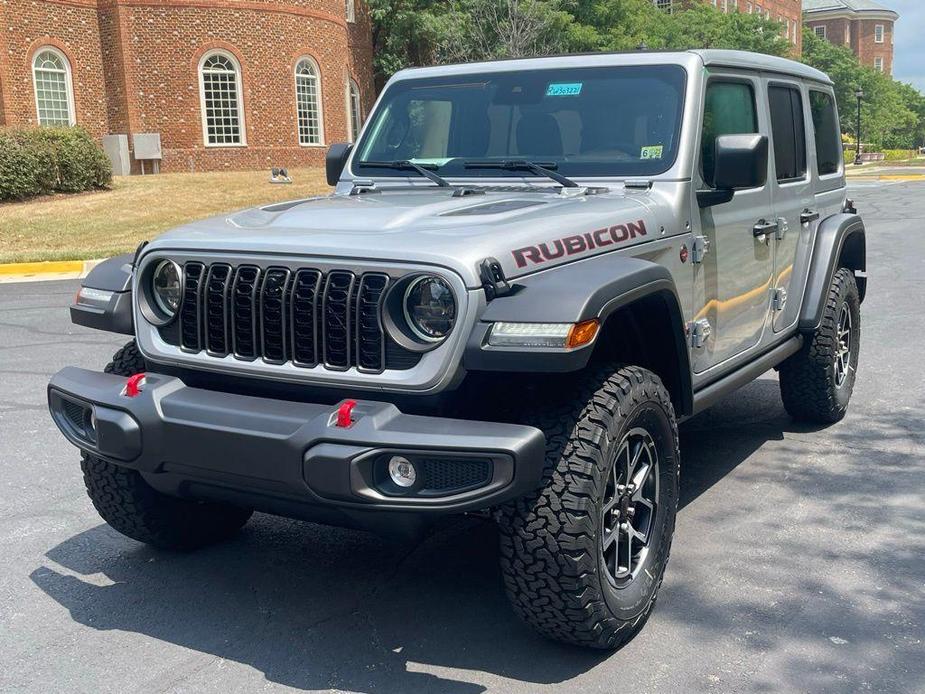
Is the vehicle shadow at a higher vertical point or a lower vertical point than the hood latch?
lower

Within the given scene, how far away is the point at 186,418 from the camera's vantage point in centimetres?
328

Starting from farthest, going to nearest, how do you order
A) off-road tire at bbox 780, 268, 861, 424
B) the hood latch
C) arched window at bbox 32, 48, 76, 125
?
1. arched window at bbox 32, 48, 76, 125
2. off-road tire at bbox 780, 268, 861, 424
3. the hood latch

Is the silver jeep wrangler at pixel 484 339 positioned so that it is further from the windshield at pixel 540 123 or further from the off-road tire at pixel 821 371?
the off-road tire at pixel 821 371

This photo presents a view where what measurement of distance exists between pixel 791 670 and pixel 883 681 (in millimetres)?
275

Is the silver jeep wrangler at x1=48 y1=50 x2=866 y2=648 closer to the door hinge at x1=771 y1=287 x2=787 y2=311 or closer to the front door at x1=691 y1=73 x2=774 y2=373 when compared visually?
the front door at x1=691 y1=73 x2=774 y2=373

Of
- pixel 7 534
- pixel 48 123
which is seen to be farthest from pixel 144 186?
pixel 7 534

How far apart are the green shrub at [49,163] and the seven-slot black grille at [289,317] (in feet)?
64.6

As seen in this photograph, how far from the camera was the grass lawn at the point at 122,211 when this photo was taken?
57.9ft

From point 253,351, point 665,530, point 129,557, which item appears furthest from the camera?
point 129,557

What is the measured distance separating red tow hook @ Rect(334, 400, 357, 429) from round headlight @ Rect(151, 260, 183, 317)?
979 millimetres

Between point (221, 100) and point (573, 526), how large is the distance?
29.7 m

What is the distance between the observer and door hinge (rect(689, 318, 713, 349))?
4.30 meters

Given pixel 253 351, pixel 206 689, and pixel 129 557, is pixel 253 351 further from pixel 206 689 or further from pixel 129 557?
pixel 129 557

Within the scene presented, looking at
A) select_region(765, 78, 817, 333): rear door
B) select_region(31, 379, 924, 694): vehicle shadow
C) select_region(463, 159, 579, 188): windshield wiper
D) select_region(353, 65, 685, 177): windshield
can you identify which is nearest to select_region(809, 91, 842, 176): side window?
select_region(765, 78, 817, 333): rear door
